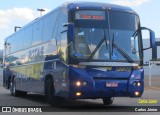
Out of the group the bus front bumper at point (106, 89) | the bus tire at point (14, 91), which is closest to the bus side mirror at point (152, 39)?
the bus front bumper at point (106, 89)

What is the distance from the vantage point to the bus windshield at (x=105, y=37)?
44.7 ft

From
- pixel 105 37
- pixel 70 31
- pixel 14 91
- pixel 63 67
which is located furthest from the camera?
pixel 14 91

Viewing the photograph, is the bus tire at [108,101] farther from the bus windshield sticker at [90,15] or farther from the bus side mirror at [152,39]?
the bus windshield sticker at [90,15]

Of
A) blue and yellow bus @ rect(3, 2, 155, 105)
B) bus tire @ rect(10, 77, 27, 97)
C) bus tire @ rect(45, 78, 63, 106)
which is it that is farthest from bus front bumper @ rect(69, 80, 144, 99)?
bus tire @ rect(10, 77, 27, 97)

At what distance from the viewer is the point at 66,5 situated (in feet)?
47.3

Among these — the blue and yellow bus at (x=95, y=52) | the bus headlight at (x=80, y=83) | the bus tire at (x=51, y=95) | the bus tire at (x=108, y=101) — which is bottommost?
the bus tire at (x=108, y=101)

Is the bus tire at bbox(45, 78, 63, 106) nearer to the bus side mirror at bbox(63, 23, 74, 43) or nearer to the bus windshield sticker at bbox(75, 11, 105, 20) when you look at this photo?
the bus side mirror at bbox(63, 23, 74, 43)

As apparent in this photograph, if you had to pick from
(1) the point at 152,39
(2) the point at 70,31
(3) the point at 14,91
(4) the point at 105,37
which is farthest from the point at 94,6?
(3) the point at 14,91

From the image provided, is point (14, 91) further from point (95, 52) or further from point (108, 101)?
point (95, 52)

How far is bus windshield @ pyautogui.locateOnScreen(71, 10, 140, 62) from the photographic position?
1362cm

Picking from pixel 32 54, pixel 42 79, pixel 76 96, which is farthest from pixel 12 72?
pixel 76 96

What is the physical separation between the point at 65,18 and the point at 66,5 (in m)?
0.49

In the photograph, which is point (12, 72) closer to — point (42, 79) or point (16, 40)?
point (16, 40)

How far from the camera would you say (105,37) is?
13.9 m
